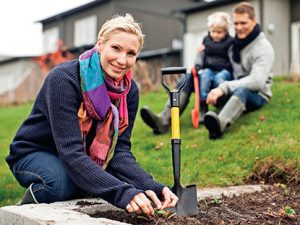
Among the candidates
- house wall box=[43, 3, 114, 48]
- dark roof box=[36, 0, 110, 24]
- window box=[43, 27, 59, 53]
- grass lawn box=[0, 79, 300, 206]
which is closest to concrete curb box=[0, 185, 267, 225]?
grass lawn box=[0, 79, 300, 206]

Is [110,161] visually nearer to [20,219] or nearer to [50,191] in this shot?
[50,191]

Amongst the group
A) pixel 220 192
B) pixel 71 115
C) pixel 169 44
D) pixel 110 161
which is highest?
pixel 169 44

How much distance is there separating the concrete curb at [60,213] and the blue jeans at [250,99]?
8.16ft

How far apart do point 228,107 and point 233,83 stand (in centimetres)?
31

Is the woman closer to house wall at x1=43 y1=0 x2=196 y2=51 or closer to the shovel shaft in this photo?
the shovel shaft

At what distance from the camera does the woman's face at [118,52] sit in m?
2.91

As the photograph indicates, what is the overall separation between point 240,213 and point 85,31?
24.1m

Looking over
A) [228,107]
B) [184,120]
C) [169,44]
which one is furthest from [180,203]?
[169,44]

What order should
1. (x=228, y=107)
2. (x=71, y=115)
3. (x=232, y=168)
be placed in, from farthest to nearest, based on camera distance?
(x=228, y=107)
(x=232, y=168)
(x=71, y=115)

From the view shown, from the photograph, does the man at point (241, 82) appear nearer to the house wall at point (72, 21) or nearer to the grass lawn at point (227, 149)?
the grass lawn at point (227, 149)

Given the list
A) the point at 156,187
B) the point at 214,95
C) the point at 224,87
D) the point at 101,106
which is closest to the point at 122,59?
the point at 101,106

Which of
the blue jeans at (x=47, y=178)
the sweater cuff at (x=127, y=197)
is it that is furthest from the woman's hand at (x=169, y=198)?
the blue jeans at (x=47, y=178)

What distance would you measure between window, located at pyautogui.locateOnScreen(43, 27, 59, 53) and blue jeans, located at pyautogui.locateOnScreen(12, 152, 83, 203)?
2583 centimetres

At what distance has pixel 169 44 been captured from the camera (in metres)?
26.2
